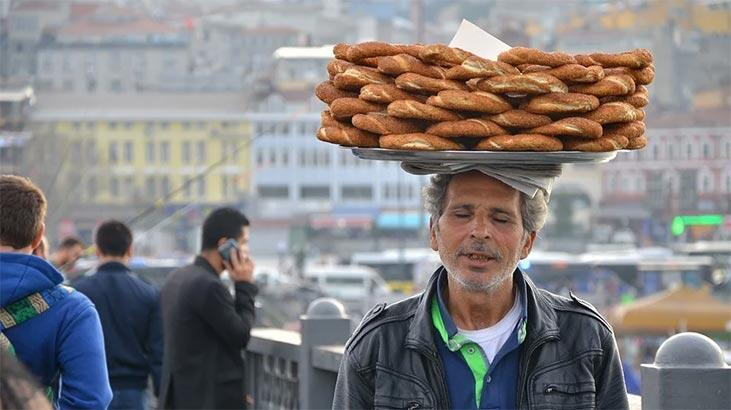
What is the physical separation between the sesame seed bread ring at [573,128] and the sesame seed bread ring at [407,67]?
20 cm

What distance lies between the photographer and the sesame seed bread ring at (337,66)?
3289 mm

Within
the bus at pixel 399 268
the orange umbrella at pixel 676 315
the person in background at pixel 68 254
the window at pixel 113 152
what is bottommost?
the bus at pixel 399 268

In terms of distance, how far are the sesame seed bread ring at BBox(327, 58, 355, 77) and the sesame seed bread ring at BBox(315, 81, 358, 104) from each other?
0.09ft

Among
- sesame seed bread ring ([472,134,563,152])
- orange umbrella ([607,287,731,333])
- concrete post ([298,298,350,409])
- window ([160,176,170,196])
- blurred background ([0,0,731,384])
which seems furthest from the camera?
window ([160,176,170,196])

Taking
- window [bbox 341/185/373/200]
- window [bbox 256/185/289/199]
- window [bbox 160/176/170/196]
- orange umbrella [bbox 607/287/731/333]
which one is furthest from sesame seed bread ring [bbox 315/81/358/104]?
window [bbox 341/185/373/200]

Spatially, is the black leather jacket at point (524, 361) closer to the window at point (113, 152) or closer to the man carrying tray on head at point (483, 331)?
the man carrying tray on head at point (483, 331)

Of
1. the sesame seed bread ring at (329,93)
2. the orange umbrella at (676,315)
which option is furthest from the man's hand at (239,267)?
the orange umbrella at (676,315)

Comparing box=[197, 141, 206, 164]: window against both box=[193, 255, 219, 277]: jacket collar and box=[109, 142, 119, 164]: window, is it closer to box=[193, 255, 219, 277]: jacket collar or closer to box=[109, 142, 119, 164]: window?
box=[109, 142, 119, 164]: window

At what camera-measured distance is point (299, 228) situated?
118m

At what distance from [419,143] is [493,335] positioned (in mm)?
365

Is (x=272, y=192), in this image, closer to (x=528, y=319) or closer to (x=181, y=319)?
(x=181, y=319)

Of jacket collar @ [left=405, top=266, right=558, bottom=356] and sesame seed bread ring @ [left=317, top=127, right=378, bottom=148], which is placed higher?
sesame seed bread ring @ [left=317, top=127, right=378, bottom=148]

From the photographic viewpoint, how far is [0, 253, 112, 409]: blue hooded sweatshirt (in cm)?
392

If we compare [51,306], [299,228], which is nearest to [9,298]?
[51,306]
